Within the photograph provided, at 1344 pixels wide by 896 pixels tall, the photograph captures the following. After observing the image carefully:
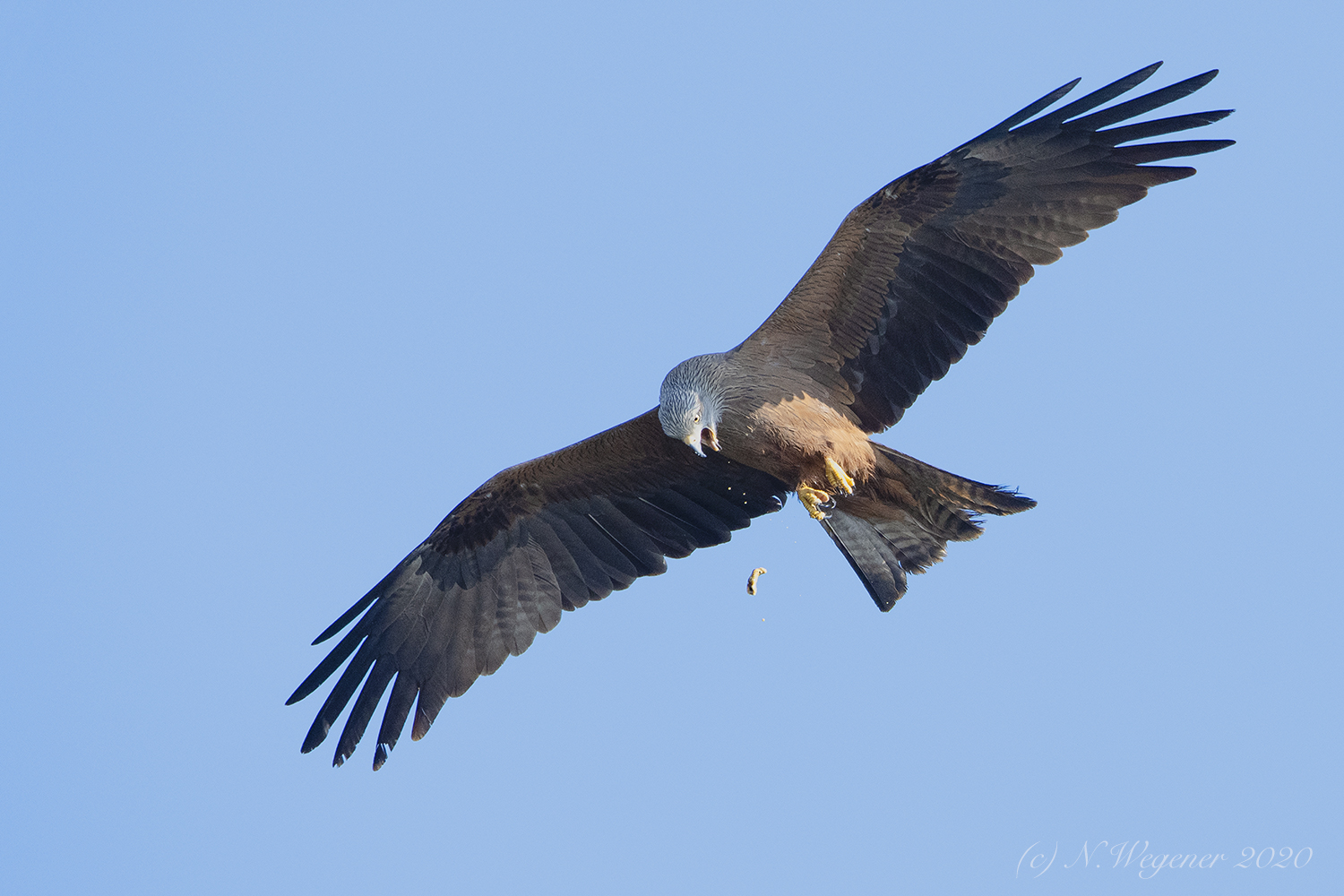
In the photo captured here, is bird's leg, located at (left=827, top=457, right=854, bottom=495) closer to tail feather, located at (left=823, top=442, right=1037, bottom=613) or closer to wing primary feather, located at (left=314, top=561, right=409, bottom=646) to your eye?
tail feather, located at (left=823, top=442, right=1037, bottom=613)

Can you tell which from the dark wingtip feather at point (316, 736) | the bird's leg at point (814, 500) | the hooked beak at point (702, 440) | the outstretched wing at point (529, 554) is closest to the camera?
the hooked beak at point (702, 440)

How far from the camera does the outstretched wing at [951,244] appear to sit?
7.00 m

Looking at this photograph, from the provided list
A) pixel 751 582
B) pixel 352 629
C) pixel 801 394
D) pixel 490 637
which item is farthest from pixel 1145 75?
pixel 352 629

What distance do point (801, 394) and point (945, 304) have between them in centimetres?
93

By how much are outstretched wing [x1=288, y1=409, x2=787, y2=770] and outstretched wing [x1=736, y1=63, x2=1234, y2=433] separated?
37.1 inches

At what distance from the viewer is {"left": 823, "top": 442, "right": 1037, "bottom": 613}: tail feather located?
7.11 metres

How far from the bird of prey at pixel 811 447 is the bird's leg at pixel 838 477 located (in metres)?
0.01

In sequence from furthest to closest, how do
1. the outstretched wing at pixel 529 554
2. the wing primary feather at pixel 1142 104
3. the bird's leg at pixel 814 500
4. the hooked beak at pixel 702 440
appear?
the outstretched wing at pixel 529 554, the bird's leg at pixel 814 500, the hooked beak at pixel 702 440, the wing primary feather at pixel 1142 104

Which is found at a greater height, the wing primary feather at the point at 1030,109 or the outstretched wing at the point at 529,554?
the wing primary feather at the point at 1030,109

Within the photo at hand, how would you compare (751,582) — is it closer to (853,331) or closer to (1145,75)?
(853,331)

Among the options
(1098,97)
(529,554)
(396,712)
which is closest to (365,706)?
(396,712)

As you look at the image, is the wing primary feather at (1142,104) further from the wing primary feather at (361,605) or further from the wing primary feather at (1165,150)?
the wing primary feather at (361,605)

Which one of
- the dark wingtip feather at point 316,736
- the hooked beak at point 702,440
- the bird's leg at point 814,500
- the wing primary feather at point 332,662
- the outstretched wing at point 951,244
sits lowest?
the dark wingtip feather at point 316,736

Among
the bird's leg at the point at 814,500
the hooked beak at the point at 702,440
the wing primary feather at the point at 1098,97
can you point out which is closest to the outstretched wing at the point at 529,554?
the hooked beak at the point at 702,440
